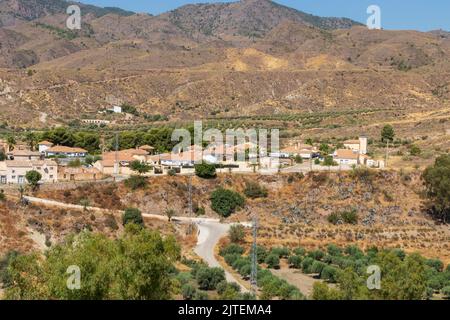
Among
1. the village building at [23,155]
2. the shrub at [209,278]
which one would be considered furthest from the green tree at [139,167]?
the shrub at [209,278]

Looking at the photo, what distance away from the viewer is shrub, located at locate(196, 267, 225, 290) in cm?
2992

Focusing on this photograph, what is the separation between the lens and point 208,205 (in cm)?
4700

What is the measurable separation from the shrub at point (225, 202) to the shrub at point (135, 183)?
4.81 meters

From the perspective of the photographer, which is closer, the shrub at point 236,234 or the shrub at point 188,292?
the shrub at point 188,292

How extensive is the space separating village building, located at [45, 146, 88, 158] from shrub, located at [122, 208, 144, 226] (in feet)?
55.6

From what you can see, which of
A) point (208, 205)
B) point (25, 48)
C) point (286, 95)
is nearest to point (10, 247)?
point (208, 205)

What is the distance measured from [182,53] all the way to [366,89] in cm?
5577

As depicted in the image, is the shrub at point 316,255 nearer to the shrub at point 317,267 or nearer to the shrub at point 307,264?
the shrub at point 307,264

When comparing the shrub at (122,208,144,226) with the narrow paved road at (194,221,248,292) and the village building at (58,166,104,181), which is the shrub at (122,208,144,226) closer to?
the narrow paved road at (194,221,248,292)

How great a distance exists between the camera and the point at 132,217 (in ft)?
131

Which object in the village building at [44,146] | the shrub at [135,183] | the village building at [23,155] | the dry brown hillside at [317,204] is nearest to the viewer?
Result: the dry brown hillside at [317,204]

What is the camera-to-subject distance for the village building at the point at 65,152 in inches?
2206

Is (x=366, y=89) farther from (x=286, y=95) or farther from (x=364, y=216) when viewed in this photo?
(x=364, y=216)

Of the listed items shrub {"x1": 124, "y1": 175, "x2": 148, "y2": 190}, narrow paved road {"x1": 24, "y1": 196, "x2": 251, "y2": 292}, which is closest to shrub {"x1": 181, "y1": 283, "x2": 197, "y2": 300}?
narrow paved road {"x1": 24, "y1": 196, "x2": 251, "y2": 292}
